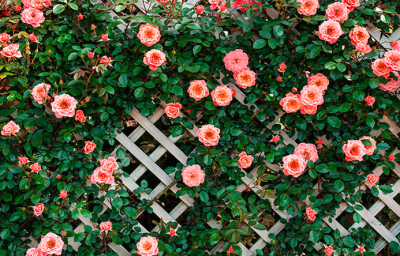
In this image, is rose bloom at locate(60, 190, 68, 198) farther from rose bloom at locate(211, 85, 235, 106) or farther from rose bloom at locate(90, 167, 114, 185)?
rose bloom at locate(211, 85, 235, 106)

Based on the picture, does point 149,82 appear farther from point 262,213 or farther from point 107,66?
point 262,213

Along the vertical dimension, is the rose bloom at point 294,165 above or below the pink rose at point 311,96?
below

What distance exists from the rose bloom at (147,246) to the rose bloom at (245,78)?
2.74 feet

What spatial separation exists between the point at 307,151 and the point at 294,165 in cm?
11

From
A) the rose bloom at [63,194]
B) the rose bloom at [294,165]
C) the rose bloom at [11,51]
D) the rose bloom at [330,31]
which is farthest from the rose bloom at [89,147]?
the rose bloom at [330,31]

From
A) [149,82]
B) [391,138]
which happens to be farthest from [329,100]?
[149,82]

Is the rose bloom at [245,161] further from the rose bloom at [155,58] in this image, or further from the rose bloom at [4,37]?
the rose bloom at [4,37]

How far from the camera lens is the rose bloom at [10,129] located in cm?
145

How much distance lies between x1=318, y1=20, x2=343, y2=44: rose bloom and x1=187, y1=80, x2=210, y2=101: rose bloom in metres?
0.58

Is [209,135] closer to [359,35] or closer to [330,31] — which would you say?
[330,31]

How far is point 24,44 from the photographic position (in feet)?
5.17

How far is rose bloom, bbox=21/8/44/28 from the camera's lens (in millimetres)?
1516

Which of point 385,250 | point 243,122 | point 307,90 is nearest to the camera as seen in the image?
point 307,90

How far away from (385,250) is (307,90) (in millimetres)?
1029
